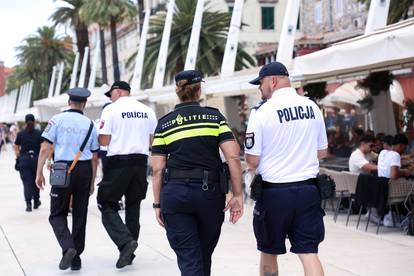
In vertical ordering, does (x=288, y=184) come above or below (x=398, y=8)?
below

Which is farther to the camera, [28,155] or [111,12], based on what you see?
[111,12]

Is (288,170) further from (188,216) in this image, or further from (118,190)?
(118,190)

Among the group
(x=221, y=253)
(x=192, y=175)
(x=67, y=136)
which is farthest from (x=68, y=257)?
(x=192, y=175)

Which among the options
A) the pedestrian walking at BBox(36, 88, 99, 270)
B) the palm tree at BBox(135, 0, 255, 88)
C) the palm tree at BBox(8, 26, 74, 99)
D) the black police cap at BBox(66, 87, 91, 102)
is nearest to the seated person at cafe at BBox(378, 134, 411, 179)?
the pedestrian walking at BBox(36, 88, 99, 270)

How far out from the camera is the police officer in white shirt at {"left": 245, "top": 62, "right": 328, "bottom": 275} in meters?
5.38

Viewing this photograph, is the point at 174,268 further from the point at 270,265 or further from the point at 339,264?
the point at 270,265

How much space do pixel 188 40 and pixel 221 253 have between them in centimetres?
3170

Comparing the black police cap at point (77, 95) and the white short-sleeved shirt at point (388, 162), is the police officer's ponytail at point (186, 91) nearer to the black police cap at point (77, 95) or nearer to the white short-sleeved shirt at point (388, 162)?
the black police cap at point (77, 95)

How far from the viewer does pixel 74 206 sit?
8070 millimetres

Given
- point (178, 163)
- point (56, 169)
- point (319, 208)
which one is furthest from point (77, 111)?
point (319, 208)

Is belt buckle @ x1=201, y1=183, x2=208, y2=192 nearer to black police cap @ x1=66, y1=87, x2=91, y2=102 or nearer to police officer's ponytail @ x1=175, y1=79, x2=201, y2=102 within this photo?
police officer's ponytail @ x1=175, y1=79, x2=201, y2=102

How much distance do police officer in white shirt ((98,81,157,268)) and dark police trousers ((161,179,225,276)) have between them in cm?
245

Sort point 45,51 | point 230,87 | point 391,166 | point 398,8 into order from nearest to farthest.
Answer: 1. point 391,166
2. point 230,87
3. point 398,8
4. point 45,51

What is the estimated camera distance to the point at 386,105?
54.0 ft
